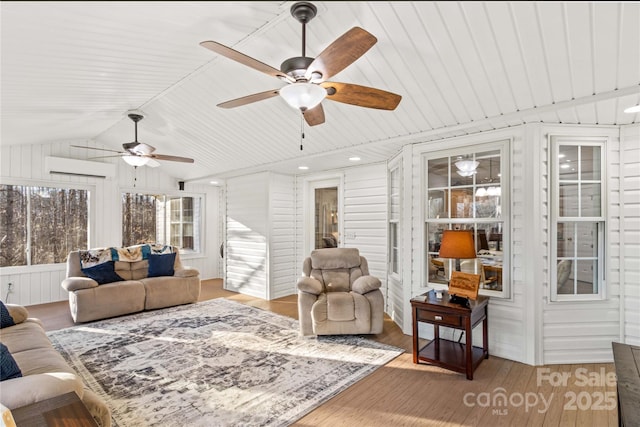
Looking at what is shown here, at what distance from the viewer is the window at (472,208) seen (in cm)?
341

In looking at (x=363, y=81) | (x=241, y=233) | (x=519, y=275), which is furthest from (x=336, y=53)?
(x=241, y=233)

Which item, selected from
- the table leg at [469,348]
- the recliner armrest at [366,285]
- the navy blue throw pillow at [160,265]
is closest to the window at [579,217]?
the table leg at [469,348]

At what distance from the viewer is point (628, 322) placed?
10.5 feet

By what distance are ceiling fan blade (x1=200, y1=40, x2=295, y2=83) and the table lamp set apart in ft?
6.76

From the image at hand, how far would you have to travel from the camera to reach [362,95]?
227 centimetres

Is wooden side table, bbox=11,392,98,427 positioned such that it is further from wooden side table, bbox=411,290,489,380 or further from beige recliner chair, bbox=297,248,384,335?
wooden side table, bbox=411,290,489,380

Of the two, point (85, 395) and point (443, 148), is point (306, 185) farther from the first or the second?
point (85, 395)

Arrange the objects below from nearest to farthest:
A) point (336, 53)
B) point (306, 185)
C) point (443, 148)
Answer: point (336, 53) < point (443, 148) < point (306, 185)

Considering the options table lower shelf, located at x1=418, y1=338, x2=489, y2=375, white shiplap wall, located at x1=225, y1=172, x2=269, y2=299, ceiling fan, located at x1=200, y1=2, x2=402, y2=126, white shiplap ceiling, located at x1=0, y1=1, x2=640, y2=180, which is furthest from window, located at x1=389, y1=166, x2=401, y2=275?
ceiling fan, located at x1=200, y1=2, x2=402, y2=126

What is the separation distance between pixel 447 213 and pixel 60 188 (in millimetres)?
6436

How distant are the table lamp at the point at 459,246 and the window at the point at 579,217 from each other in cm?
101

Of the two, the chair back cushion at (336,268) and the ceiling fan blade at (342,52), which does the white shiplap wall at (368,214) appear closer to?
the chair back cushion at (336,268)

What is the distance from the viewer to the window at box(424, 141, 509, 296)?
11.2 feet

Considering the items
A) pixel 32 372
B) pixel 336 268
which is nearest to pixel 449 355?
pixel 336 268
